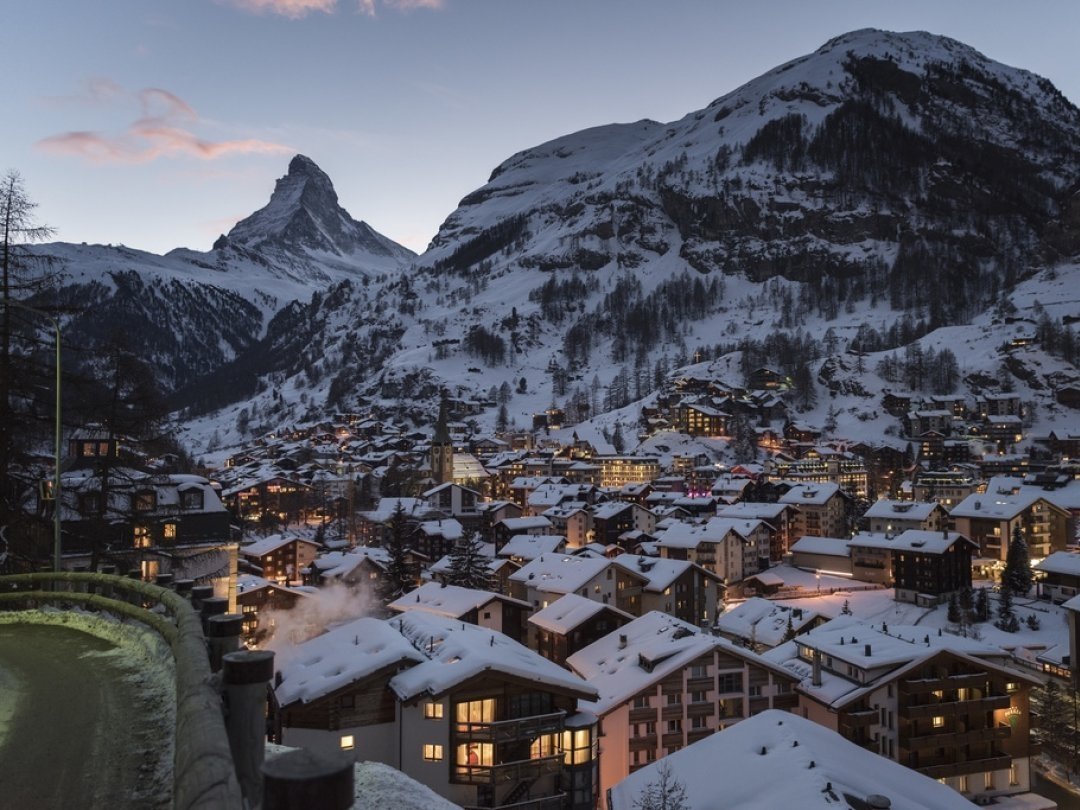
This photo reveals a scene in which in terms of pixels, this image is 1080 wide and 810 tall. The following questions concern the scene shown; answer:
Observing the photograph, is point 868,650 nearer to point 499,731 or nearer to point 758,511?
point 499,731

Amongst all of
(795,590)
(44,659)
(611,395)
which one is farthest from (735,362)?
(44,659)

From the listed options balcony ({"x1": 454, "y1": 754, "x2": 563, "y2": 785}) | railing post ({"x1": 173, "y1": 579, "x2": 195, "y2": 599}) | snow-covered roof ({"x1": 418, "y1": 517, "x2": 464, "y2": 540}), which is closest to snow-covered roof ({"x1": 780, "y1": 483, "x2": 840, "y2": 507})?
snow-covered roof ({"x1": 418, "y1": 517, "x2": 464, "y2": 540})

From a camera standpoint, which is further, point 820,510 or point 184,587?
point 820,510

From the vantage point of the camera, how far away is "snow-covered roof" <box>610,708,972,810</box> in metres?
18.1

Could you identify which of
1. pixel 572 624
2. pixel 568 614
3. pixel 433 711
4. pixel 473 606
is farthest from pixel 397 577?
pixel 433 711

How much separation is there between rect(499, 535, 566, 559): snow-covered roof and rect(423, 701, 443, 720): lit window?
38603 mm

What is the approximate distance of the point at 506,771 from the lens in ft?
73.1

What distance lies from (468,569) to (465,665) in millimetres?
30735

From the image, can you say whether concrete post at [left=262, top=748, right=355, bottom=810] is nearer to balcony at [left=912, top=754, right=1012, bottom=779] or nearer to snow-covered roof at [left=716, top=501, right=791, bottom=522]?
balcony at [left=912, top=754, right=1012, bottom=779]

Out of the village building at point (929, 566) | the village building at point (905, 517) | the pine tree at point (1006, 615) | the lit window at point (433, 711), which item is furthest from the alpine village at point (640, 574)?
the pine tree at point (1006, 615)

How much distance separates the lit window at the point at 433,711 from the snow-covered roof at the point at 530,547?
38603mm

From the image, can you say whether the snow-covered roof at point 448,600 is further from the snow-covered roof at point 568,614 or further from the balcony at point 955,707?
the balcony at point 955,707

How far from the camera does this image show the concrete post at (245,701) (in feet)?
11.2

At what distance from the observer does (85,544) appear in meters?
23.3
